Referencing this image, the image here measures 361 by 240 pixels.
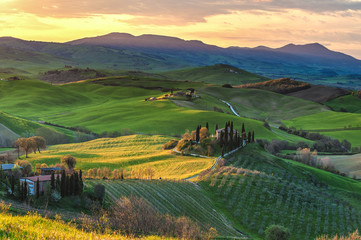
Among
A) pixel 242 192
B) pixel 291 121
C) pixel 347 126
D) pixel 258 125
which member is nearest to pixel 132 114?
pixel 258 125

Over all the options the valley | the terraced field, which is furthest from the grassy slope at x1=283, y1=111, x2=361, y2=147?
the terraced field

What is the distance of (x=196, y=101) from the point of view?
18300 centimetres

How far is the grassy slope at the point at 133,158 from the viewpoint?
228 ft

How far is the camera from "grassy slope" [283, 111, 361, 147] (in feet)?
462

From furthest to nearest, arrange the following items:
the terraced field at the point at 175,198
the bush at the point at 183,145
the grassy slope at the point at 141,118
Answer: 1. the grassy slope at the point at 141,118
2. the bush at the point at 183,145
3. the terraced field at the point at 175,198

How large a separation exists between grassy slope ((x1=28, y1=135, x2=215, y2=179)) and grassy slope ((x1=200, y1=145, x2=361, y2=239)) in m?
7.78

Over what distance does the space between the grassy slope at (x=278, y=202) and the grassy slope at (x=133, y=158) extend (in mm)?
7784

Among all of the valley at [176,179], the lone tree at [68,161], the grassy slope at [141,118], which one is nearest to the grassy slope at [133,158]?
the valley at [176,179]

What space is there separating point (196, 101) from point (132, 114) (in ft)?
127

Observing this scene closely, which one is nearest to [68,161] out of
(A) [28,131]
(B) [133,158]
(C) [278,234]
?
(B) [133,158]

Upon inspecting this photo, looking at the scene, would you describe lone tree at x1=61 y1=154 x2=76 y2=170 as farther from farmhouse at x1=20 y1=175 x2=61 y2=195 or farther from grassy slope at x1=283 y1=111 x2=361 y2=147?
grassy slope at x1=283 y1=111 x2=361 y2=147

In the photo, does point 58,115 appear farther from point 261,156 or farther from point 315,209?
point 315,209

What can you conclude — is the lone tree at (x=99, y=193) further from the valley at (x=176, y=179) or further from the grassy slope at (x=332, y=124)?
the grassy slope at (x=332, y=124)

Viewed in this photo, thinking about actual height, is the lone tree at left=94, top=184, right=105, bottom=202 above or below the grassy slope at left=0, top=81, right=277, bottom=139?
above
